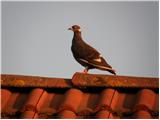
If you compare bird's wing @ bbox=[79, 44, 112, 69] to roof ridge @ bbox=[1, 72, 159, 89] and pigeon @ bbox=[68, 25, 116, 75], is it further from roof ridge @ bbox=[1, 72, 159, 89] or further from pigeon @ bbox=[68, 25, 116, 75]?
roof ridge @ bbox=[1, 72, 159, 89]

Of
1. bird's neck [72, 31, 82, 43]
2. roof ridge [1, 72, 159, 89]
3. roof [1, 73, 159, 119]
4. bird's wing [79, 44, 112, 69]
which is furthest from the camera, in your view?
bird's neck [72, 31, 82, 43]

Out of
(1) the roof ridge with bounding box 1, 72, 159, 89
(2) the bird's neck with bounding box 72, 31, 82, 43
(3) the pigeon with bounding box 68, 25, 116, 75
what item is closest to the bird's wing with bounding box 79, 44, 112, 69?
(3) the pigeon with bounding box 68, 25, 116, 75

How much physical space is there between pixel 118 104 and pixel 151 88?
1.36ft

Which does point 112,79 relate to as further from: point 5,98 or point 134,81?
point 5,98

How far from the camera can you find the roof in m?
4.76

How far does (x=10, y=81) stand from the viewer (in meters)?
5.39

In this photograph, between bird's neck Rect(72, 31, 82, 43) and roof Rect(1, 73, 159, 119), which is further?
bird's neck Rect(72, 31, 82, 43)

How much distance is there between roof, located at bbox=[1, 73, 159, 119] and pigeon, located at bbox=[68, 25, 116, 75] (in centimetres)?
128

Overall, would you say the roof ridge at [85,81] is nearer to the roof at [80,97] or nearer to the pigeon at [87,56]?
the roof at [80,97]

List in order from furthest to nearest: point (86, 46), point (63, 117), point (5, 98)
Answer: point (86, 46) < point (5, 98) < point (63, 117)

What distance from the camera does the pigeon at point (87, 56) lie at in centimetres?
659

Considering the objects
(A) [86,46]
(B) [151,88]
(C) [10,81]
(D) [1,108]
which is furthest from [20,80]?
(A) [86,46]

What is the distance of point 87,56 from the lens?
6.77m

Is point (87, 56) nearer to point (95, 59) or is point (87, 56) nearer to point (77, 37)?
point (95, 59)
